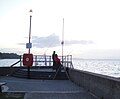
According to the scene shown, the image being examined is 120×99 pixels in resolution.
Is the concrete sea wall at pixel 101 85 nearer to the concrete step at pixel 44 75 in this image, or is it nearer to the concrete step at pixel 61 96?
the concrete step at pixel 61 96

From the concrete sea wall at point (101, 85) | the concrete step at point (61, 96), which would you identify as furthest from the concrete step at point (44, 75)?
the concrete step at point (61, 96)

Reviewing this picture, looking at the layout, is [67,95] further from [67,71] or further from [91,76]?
[67,71]

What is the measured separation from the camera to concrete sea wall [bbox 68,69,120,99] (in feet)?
41.5

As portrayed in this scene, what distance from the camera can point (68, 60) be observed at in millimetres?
30984

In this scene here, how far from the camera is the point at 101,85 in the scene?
570 inches

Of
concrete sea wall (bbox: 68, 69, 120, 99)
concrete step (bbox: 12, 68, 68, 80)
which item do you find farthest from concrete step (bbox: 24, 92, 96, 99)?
concrete step (bbox: 12, 68, 68, 80)

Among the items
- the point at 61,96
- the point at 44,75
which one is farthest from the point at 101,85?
the point at 44,75

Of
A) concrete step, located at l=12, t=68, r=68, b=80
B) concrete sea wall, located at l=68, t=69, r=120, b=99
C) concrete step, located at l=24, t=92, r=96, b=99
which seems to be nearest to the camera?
concrete sea wall, located at l=68, t=69, r=120, b=99

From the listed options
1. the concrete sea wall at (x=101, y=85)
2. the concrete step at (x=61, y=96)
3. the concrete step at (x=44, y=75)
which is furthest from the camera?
the concrete step at (x=44, y=75)

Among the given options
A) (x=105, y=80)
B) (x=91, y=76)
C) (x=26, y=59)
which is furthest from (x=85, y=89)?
(x=26, y=59)

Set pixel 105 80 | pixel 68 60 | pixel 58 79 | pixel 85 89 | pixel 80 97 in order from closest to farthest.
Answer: pixel 105 80, pixel 80 97, pixel 85 89, pixel 58 79, pixel 68 60

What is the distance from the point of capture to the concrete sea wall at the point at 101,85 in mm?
12636

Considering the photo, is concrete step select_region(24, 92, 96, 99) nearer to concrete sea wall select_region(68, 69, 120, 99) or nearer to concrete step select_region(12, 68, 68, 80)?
concrete sea wall select_region(68, 69, 120, 99)

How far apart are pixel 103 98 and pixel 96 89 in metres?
1.37
